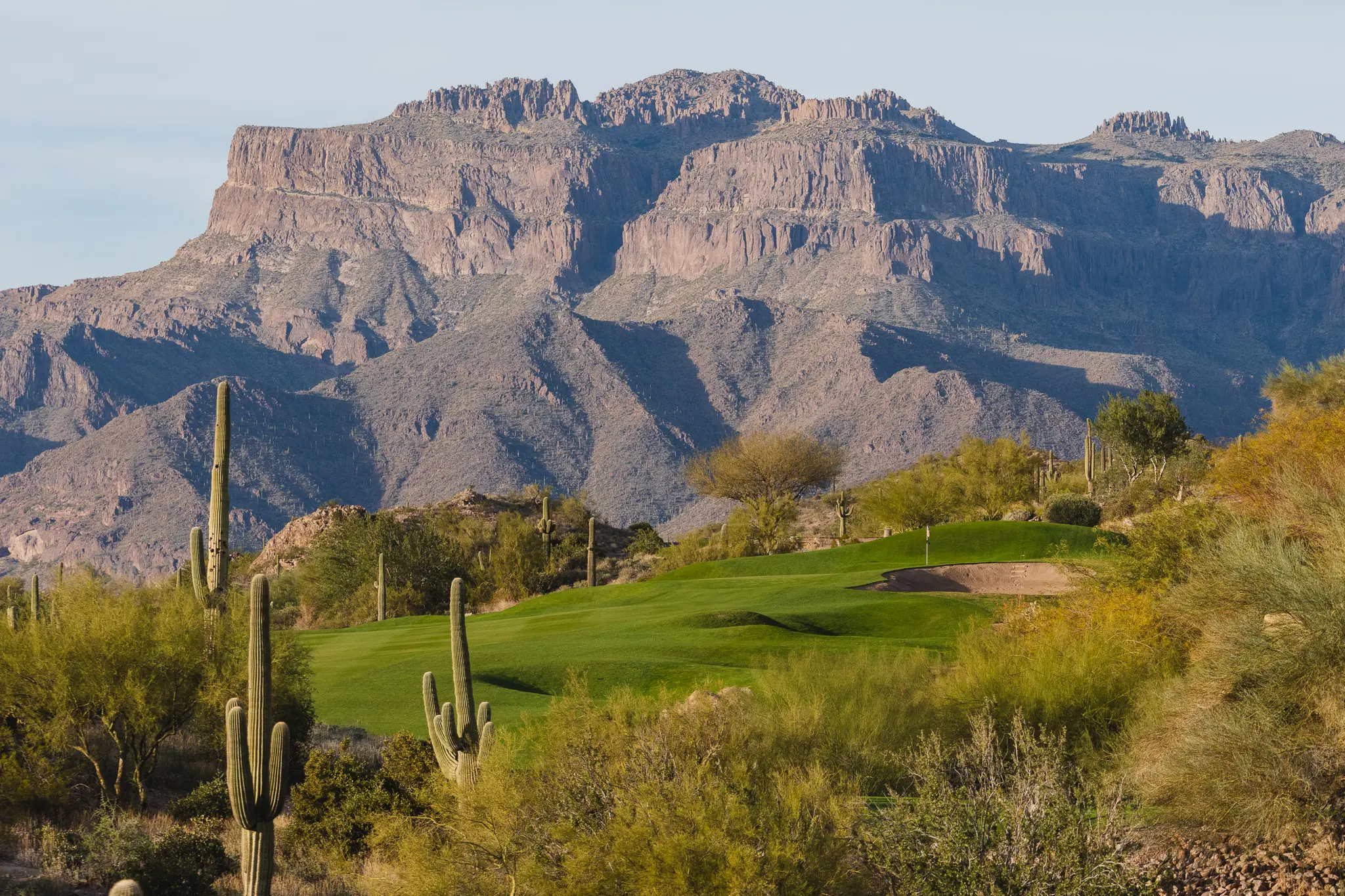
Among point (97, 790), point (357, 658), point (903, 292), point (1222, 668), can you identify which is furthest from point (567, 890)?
point (903, 292)

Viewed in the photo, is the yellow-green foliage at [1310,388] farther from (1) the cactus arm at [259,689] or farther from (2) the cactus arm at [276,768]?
(2) the cactus arm at [276,768]

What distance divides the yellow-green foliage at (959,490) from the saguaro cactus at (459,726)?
133 feet

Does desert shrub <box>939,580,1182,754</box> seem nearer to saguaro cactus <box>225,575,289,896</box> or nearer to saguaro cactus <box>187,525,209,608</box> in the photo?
saguaro cactus <box>225,575,289,896</box>

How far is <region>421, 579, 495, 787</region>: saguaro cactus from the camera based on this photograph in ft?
53.8

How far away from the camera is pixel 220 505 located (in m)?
20.0

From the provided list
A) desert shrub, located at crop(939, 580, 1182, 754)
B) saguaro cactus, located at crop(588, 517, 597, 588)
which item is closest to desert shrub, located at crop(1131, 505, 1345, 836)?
desert shrub, located at crop(939, 580, 1182, 754)

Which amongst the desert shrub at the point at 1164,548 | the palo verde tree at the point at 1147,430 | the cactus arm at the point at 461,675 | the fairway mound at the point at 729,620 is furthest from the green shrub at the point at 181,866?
the palo verde tree at the point at 1147,430

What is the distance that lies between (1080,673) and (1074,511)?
3192 centimetres

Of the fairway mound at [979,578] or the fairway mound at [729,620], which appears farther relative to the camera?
the fairway mound at [979,578]

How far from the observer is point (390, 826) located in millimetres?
15000

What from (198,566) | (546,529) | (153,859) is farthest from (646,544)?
(153,859)

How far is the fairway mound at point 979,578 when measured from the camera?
1470 inches

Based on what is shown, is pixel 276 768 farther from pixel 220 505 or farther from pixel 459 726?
pixel 220 505

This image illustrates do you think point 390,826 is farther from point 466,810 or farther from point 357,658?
point 357,658
